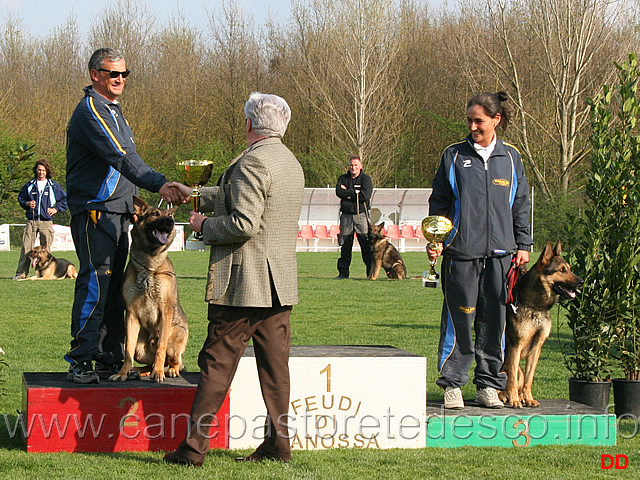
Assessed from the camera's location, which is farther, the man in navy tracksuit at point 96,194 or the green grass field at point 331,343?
the man in navy tracksuit at point 96,194

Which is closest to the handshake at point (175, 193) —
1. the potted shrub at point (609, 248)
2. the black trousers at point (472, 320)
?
the black trousers at point (472, 320)

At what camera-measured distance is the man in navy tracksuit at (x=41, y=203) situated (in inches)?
591

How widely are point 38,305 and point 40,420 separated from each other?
26.3 ft

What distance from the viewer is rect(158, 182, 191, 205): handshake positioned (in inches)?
181

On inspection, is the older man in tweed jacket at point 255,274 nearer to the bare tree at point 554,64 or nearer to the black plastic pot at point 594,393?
the black plastic pot at point 594,393

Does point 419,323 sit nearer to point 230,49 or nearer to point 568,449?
point 568,449

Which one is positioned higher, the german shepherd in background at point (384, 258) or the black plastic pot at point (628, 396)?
the german shepherd in background at point (384, 258)

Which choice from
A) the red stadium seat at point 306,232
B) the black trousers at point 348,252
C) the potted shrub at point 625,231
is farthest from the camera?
the red stadium seat at point 306,232

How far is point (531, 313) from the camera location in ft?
17.7

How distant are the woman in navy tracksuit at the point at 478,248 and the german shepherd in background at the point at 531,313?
0.16m

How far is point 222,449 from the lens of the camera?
470 centimetres

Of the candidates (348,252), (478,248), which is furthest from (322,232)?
(478,248)

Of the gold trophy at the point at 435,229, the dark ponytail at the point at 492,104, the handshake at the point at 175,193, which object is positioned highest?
the dark ponytail at the point at 492,104

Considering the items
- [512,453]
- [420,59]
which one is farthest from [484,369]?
[420,59]
